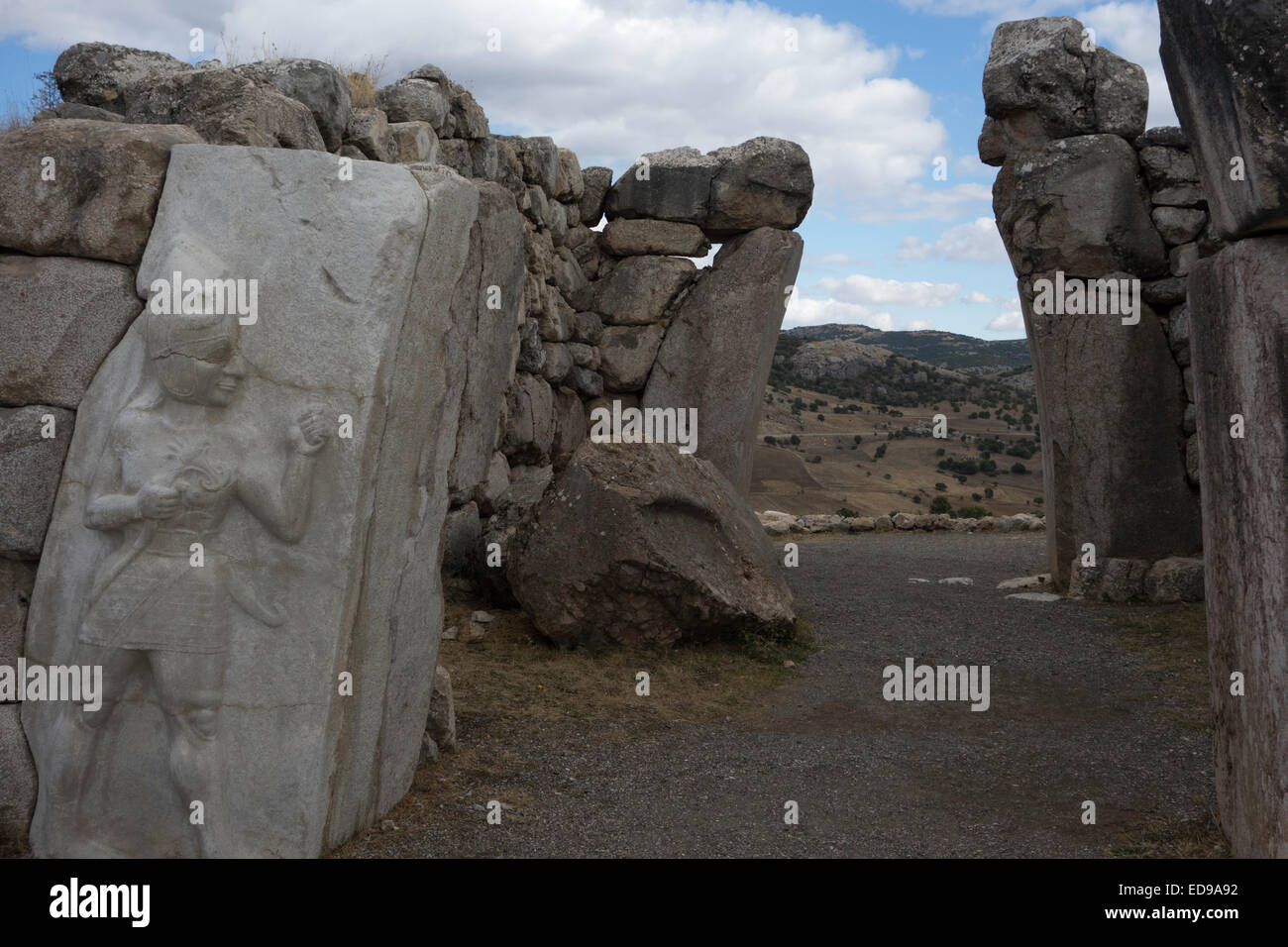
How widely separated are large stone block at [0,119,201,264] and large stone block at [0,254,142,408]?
0.29 feet

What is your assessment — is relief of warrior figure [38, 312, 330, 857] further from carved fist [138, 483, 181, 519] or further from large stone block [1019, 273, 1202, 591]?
large stone block [1019, 273, 1202, 591]

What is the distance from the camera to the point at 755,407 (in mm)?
10125

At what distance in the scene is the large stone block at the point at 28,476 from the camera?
11.9 feet

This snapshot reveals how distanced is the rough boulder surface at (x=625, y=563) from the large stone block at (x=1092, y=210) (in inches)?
146

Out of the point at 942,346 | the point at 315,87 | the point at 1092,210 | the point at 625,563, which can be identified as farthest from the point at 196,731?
the point at 942,346

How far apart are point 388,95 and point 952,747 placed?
500 centimetres

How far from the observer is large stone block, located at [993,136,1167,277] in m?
8.27

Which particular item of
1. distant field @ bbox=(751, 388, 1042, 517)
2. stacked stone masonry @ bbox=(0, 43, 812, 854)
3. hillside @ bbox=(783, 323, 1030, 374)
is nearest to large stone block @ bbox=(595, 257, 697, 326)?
stacked stone masonry @ bbox=(0, 43, 812, 854)

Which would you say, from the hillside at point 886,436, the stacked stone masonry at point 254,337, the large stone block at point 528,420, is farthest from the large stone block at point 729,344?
the hillside at point 886,436

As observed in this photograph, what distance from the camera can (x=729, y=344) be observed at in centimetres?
998

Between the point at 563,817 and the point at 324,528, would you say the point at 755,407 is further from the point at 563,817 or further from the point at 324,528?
the point at 324,528

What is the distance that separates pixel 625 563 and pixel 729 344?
4.13 metres
